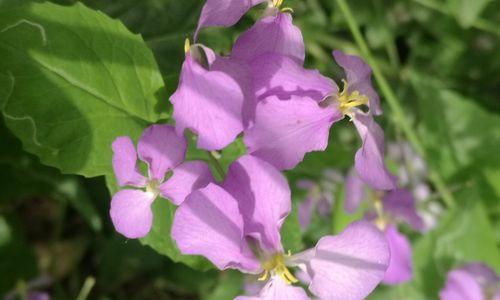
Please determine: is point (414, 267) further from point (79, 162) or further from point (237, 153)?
point (79, 162)

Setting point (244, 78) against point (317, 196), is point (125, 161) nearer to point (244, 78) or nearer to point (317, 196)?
point (244, 78)

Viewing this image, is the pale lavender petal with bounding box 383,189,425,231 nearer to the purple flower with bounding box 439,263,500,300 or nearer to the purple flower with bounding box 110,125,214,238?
the purple flower with bounding box 439,263,500,300

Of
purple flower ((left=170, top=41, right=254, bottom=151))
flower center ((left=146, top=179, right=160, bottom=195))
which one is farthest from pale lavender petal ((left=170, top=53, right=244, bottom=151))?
flower center ((left=146, top=179, right=160, bottom=195))

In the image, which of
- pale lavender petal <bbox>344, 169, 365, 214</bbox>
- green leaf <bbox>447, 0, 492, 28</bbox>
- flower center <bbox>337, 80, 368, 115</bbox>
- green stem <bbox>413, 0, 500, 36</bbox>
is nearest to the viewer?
flower center <bbox>337, 80, 368, 115</bbox>

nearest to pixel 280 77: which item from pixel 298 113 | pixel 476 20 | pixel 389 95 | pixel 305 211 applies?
pixel 298 113

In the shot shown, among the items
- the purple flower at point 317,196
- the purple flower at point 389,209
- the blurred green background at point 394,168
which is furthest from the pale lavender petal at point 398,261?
the purple flower at point 317,196

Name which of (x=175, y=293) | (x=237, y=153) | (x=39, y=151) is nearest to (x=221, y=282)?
(x=175, y=293)
